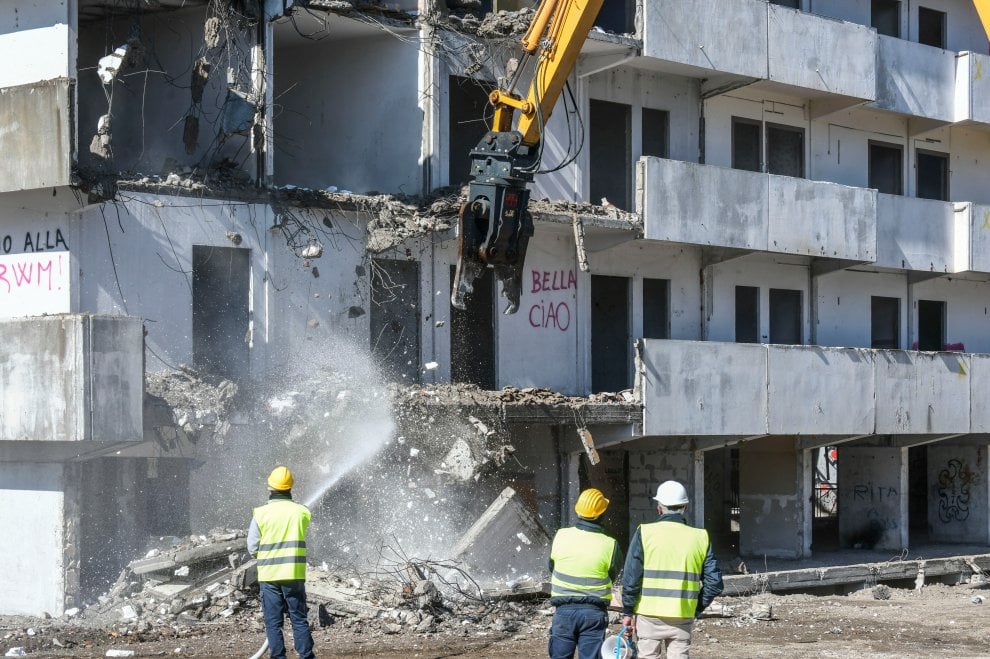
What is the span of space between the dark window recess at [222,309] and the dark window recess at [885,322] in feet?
48.0

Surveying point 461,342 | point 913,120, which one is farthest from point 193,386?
point 913,120

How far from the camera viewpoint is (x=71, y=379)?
18.1 meters

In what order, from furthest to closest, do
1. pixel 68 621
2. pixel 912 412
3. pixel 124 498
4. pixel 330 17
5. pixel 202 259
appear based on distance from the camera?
pixel 912 412
pixel 330 17
pixel 202 259
pixel 124 498
pixel 68 621

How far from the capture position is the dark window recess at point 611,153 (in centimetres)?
2612

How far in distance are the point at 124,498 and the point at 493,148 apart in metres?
7.26

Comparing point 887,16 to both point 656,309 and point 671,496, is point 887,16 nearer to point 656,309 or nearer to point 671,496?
point 656,309

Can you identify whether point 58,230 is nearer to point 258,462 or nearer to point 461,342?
point 258,462

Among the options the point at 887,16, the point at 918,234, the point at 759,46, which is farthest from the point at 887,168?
the point at 759,46

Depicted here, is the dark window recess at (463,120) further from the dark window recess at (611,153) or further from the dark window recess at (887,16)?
the dark window recess at (887,16)

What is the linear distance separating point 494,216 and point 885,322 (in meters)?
17.1

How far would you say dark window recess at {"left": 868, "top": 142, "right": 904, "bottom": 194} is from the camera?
30.6 meters

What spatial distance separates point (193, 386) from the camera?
19984 mm

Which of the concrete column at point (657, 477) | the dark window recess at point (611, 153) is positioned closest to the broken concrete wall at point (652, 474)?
the concrete column at point (657, 477)

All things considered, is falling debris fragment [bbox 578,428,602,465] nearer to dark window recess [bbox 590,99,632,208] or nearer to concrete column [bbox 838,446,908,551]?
dark window recess [bbox 590,99,632,208]
